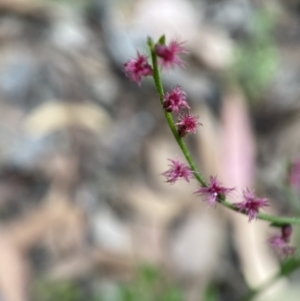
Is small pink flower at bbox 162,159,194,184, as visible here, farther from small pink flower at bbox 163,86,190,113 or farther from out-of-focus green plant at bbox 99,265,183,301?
out-of-focus green plant at bbox 99,265,183,301

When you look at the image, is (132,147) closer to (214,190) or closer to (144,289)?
(144,289)

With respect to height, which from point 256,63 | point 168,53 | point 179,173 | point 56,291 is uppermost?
point 256,63

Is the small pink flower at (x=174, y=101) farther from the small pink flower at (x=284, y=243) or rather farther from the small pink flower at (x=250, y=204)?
the small pink flower at (x=284, y=243)

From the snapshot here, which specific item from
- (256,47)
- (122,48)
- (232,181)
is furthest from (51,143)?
(256,47)

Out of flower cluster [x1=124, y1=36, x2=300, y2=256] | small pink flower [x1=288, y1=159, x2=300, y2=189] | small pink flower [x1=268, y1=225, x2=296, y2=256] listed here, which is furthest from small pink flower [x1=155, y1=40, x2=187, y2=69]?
small pink flower [x1=288, y1=159, x2=300, y2=189]

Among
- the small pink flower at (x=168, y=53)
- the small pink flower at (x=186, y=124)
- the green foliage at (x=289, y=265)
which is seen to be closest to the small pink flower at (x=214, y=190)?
the small pink flower at (x=186, y=124)

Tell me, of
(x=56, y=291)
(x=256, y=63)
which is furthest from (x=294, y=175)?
(x=256, y=63)

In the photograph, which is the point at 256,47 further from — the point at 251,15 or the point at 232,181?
the point at 232,181
